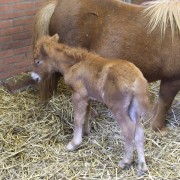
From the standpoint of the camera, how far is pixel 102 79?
7.24 feet

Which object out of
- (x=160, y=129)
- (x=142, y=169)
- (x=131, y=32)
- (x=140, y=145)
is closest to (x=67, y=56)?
(x=131, y=32)

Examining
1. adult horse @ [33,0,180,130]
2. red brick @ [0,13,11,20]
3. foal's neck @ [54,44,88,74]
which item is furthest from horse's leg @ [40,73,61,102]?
red brick @ [0,13,11,20]

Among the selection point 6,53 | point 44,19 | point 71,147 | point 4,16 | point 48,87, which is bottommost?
point 71,147

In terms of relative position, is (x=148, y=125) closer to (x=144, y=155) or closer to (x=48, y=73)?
(x=144, y=155)

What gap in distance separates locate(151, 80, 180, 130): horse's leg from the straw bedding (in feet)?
0.31

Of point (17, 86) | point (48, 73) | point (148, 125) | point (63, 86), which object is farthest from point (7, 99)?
point (148, 125)

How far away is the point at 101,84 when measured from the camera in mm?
2215

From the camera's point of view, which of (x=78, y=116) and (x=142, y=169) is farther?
(x=78, y=116)

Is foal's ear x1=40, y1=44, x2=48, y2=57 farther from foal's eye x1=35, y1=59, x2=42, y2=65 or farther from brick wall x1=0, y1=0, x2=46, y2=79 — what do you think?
brick wall x1=0, y1=0, x2=46, y2=79

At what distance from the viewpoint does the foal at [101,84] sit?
2109mm

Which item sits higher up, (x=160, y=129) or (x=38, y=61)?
(x=38, y=61)

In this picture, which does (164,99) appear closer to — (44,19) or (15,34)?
(44,19)

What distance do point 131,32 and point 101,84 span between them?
66 cm

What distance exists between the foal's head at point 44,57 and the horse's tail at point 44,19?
1.31 feet
